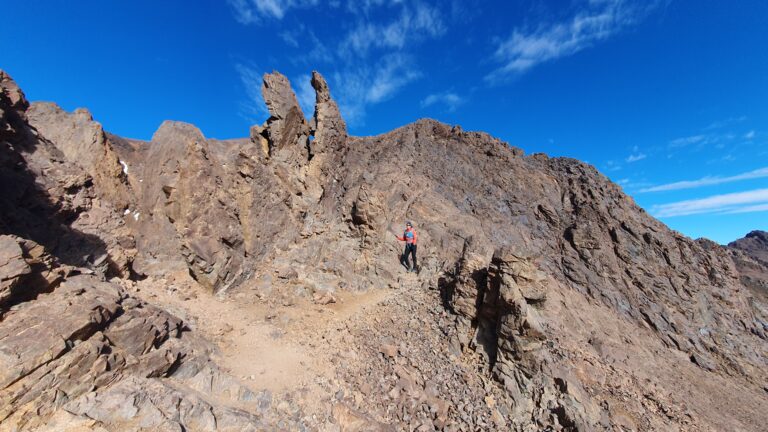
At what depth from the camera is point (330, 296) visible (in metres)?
14.2

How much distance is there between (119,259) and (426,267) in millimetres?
13744

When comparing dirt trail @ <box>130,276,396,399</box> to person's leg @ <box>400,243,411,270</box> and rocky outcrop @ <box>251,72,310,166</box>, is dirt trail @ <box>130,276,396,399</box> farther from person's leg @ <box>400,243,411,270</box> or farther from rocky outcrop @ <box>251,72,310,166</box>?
rocky outcrop @ <box>251,72,310,166</box>

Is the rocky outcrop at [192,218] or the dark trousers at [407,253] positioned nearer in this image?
the rocky outcrop at [192,218]

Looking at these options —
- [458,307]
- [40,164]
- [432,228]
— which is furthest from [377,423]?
[40,164]

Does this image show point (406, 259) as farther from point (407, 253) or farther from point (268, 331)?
point (268, 331)

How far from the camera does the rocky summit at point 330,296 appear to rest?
Result: 7012 mm

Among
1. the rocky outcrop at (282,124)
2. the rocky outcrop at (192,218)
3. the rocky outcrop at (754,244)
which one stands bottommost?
the rocky outcrop at (192,218)

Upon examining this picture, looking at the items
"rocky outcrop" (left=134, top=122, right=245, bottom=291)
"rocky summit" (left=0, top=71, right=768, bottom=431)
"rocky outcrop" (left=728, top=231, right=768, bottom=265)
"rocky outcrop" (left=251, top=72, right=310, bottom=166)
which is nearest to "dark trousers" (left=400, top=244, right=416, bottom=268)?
"rocky summit" (left=0, top=71, right=768, bottom=431)

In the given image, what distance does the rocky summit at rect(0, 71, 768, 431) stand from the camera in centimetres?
701

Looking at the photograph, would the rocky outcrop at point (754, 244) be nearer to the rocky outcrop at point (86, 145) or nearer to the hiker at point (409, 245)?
the hiker at point (409, 245)

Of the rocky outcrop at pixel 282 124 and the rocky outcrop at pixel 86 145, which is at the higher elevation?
the rocky outcrop at pixel 282 124

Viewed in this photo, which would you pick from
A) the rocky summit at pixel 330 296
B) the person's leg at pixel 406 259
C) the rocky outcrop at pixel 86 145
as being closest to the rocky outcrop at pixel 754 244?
the rocky summit at pixel 330 296

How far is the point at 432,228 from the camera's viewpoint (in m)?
18.3

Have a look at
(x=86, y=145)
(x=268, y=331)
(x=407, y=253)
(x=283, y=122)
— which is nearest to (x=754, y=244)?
(x=407, y=253)
